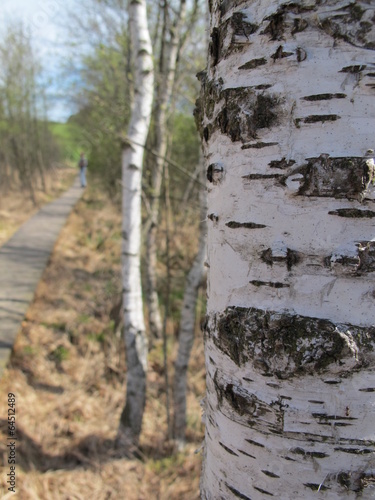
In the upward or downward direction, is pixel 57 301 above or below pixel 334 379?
below

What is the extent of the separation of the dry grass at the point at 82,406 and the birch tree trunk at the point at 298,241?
3061 mm

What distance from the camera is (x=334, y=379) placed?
2.14ft

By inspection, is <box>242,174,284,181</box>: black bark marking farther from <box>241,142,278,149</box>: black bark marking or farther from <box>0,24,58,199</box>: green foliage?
<box>0,24,58,199</box>: green foliage

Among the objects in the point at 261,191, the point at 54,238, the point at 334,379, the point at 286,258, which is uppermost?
the point at 261,191

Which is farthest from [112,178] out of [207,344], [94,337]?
[207,344]

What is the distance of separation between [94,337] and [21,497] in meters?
2.40

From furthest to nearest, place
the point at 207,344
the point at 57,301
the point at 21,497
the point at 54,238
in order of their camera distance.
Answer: the point at 54,238, the point at 57,301, the point at 21,497, the point at 207,344

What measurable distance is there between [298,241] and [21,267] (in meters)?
6.78

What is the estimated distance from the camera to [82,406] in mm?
4160

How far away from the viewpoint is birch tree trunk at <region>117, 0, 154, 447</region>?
3246 millimetres

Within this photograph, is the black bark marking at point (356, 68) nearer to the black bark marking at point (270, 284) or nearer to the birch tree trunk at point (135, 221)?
the black bark marking at point (270, 284)

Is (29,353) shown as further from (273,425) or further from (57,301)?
(273,425)

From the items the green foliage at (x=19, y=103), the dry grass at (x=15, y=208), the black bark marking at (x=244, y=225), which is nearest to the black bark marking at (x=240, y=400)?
the black bark marking at (x=244, y=225)

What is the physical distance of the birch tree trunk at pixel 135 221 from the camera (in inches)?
128
